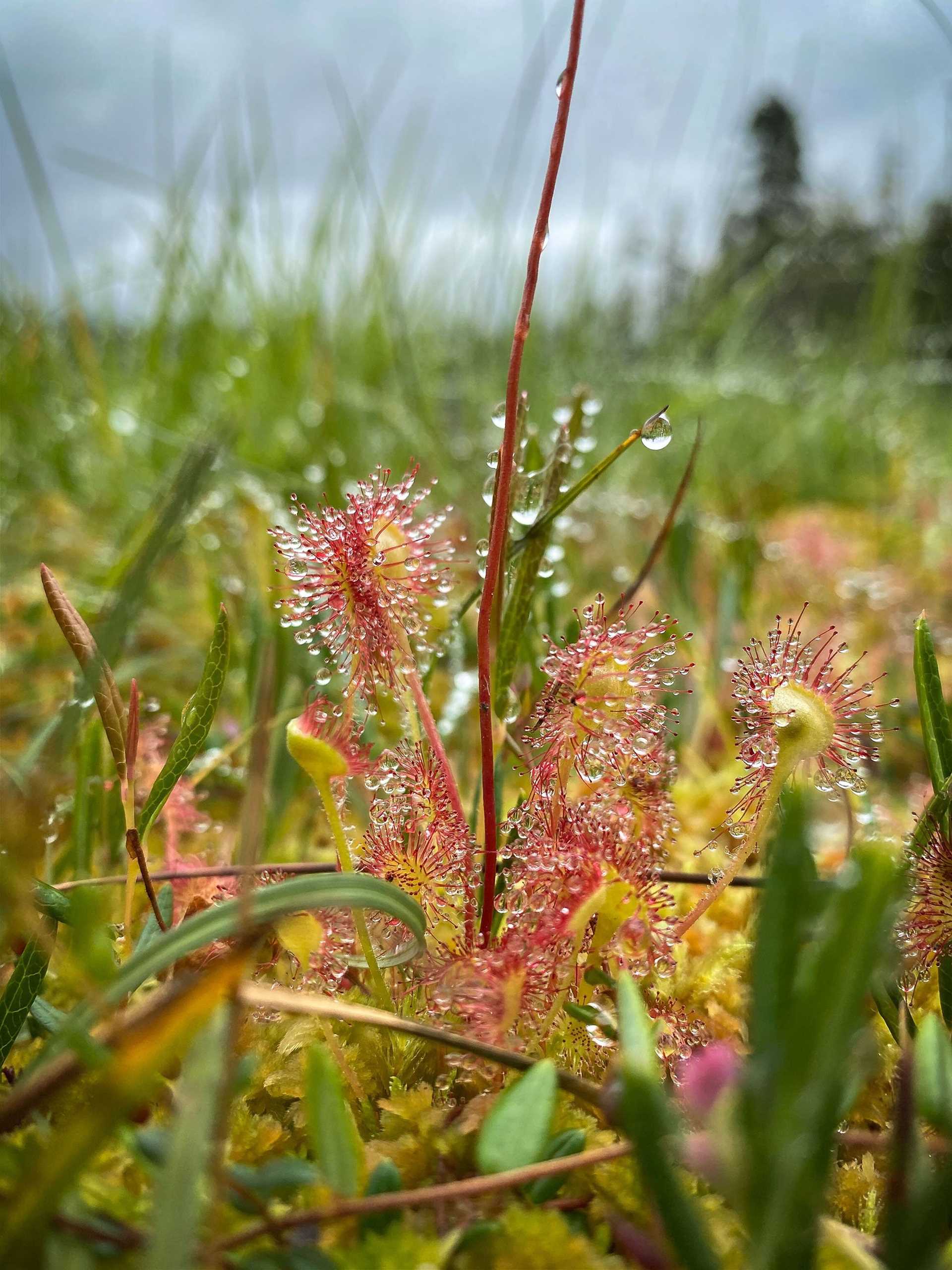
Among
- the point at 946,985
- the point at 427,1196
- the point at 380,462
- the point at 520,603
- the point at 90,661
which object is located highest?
the point at 380,462

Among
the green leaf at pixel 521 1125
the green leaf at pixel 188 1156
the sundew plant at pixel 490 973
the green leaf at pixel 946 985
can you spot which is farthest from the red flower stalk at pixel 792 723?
the green leaf at pixel 188 1156

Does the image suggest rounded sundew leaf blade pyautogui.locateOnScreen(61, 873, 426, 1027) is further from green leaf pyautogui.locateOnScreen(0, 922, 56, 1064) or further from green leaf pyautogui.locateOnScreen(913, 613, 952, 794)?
green leaf pyautogui.locateOnScreen(913, 613, 952, 794)

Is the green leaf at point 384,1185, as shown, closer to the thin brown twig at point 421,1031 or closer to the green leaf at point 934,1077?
the thin brown twig at point 421,1031

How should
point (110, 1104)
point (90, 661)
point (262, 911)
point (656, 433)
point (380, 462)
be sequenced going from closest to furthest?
point (110, 1104) → point (262, 911) → point (90, 661) → point (656, 433) → point (380, 462)

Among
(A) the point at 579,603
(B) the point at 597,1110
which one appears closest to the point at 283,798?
(B) the point at 597,1110

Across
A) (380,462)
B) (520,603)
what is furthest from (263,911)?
(380,462)

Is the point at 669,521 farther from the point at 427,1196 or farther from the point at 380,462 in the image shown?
the point at 380,462

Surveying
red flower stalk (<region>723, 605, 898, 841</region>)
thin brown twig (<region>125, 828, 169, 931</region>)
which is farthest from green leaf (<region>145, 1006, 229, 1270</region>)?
red flower stalk (<region>723, 605, 898, 841</region>)
